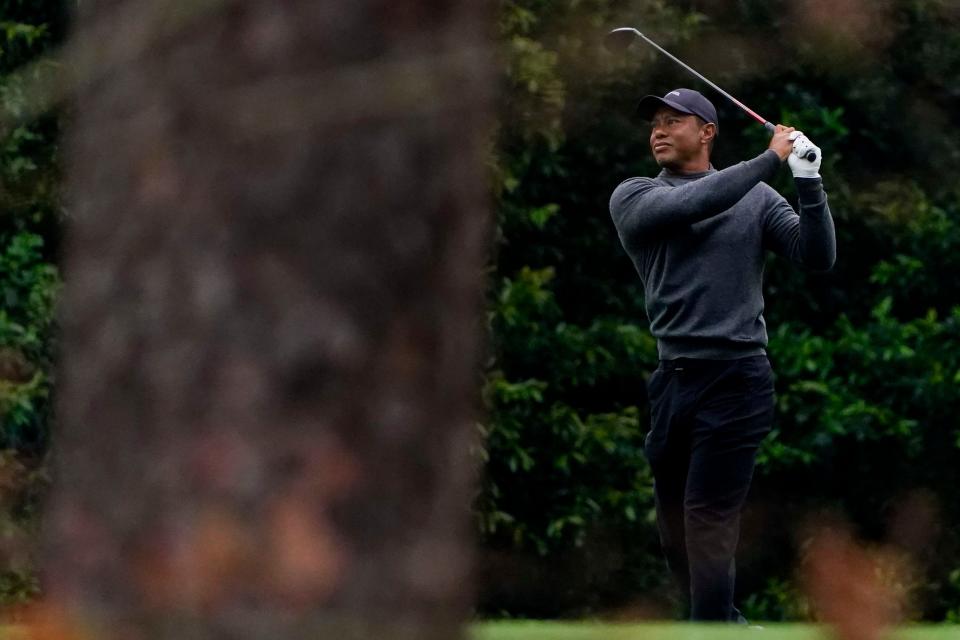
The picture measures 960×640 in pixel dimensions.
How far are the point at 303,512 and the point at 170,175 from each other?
0.44 m

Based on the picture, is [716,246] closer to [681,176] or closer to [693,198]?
[693,198]

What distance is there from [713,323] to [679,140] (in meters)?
0.70

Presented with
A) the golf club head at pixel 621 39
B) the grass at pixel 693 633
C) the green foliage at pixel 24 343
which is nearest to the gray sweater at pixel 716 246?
the golf club head at pixel 621 39

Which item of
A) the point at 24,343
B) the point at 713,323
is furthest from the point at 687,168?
the point at 24,343

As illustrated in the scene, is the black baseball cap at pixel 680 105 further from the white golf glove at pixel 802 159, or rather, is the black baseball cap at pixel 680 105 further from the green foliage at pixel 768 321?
the green foliage at pixel 768 321

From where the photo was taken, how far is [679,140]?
717 centimetres

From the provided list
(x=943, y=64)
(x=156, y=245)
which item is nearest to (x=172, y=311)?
(x=156, y=245)

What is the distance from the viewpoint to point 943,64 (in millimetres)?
10992

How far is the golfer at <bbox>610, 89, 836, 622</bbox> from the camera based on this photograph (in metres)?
6.75

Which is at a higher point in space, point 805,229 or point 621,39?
point 621,39

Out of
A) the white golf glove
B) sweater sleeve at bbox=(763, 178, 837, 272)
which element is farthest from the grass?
Result: the white golf glove

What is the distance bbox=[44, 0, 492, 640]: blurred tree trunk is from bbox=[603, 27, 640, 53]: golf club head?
202 inches

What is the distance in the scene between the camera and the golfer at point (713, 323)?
675 centimetres

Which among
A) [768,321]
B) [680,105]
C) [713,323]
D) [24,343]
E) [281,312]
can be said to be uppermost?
[281,312]
